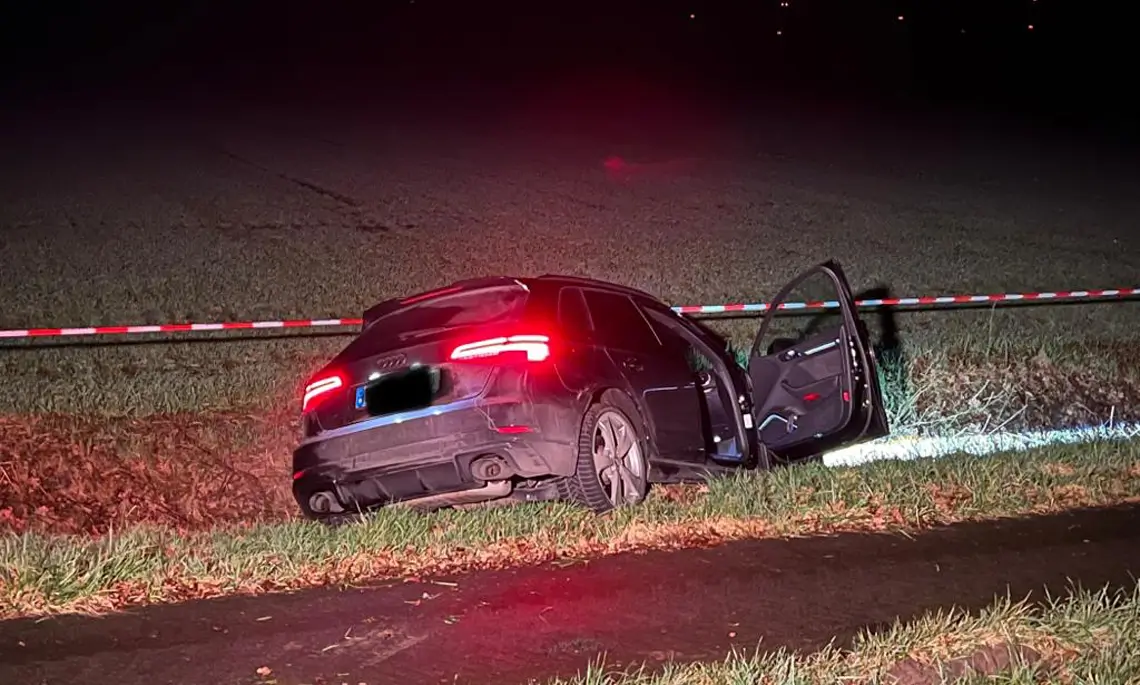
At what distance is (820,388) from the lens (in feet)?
29.9

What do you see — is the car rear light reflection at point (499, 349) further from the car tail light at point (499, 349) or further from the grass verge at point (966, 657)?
the grass verge at point (966, 657)

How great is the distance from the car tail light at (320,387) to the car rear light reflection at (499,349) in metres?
0.72

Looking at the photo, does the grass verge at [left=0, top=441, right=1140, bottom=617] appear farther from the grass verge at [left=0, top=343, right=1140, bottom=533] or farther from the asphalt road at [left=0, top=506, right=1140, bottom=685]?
the grass verge at [left=0, top=343, right=1140, bottom=533]

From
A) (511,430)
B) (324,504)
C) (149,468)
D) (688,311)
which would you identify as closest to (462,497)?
(511,430)

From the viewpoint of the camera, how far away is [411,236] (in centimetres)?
2047

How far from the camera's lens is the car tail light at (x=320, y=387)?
23.6 feet

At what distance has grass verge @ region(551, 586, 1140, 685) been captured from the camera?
4613mm

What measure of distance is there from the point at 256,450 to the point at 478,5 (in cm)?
5177

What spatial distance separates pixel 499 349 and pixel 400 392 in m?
0.56

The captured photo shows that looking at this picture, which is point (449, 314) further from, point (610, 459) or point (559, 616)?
point (559, 616)

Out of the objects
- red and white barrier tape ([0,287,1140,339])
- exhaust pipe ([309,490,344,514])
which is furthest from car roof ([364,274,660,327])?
red and white barrier tape ([0,287,1140,339])

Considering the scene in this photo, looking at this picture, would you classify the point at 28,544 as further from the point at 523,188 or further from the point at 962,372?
the point at 523,188

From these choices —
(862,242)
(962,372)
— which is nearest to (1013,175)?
(862,242)

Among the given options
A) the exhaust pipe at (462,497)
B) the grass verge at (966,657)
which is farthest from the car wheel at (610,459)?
the grass verge at (966,657)
